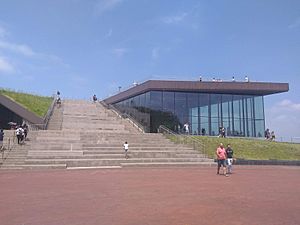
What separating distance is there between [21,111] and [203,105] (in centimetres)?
1898

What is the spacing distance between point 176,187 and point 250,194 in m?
2.84

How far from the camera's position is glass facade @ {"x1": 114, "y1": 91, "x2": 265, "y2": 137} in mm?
37281

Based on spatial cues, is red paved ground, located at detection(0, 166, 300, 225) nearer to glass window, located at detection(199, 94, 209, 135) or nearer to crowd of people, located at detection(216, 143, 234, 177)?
crowd of people, located at detection(216, 143, 234, 177)

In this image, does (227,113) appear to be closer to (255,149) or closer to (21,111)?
(255,149)

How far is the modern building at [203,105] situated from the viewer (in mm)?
37156

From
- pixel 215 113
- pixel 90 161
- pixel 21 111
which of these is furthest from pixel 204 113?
pixel 21 111

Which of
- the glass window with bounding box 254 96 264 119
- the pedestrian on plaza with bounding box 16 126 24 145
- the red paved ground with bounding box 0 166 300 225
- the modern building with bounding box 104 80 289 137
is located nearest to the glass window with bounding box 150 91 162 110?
the modern building with bounding box 104 80 289 137

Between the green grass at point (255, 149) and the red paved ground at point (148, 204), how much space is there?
16.1m

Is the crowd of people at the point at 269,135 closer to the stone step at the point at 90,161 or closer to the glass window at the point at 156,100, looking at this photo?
the glass window at the point at 156,100

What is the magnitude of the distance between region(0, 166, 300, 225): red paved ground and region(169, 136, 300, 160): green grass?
1613 cm

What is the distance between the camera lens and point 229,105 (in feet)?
130

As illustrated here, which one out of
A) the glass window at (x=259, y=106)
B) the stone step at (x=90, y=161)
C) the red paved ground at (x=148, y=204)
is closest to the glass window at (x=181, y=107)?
the glass window at (x=259, y=106)

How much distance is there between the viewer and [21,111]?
111 ft

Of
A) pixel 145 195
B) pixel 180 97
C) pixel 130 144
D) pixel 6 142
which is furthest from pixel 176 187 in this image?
pixel 180 97
